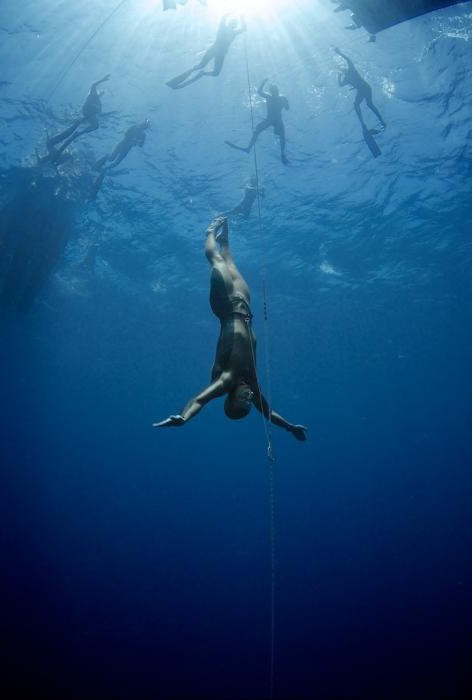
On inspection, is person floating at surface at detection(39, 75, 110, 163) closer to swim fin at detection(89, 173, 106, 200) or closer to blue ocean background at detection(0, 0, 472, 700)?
blue ocean background at detection(0, 0, 472, 700)

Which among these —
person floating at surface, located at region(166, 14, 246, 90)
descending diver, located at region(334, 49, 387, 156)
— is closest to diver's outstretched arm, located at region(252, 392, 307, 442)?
person floating at surface, located at region(166, 14, 246, 90)

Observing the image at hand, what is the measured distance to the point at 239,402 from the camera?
4734mm

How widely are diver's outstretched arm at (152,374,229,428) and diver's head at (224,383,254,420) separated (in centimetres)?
13

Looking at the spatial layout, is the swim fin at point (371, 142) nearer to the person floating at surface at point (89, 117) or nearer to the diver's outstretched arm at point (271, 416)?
the person floating at surface at point (89, 117)

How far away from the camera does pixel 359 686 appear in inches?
928

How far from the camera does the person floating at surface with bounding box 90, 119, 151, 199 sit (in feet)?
42.6

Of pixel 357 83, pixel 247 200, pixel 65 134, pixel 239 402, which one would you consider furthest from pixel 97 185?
pixel 239 402

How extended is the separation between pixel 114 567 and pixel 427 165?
47.4 m

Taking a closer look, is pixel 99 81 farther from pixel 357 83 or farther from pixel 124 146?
pixel 357 83

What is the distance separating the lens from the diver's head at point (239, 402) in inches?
186

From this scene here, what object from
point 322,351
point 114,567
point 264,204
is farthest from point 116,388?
point 264,204

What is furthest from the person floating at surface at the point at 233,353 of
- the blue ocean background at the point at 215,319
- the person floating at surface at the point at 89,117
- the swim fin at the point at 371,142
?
the person floating at surface at the point at 89,117

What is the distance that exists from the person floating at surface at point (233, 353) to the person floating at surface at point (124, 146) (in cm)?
954

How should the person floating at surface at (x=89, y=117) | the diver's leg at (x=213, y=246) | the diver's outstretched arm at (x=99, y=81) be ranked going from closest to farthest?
the diver's leg at (x=213, y=246)
the diver's outstretched arm at (x=99, y=81)
the person floating at surface at (x=89, y=117)
